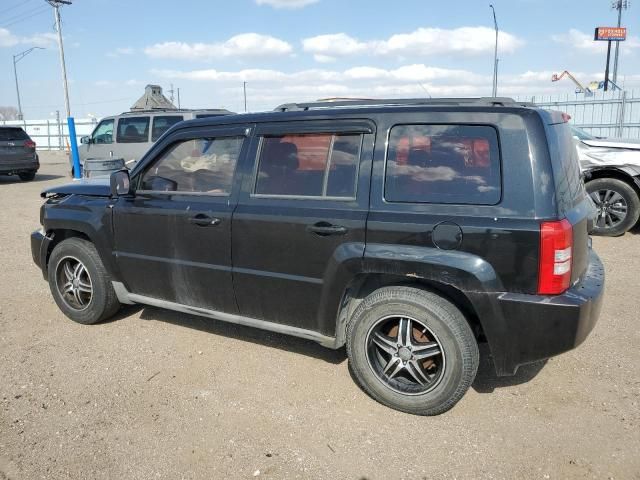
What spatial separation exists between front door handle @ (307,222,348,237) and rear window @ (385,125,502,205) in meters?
0.34

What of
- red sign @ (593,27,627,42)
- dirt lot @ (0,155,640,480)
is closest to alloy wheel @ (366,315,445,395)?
dirt lot @ (0,155,640,480)

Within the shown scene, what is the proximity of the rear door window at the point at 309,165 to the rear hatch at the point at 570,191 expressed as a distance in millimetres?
1131

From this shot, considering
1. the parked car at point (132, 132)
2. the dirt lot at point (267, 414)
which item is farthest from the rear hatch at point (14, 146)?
the dirt lot at point (267, 414)

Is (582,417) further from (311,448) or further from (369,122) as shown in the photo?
(369,122)

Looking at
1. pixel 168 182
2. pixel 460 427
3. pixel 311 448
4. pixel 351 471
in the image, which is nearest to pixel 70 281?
pixel 168 182

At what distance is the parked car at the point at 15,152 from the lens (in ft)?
51.2

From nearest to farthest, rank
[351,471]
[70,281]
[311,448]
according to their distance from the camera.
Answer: [351,471]
[311,448]
[70,281]

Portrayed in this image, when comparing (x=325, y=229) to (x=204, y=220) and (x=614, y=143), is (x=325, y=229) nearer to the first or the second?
(x=204, y=220)

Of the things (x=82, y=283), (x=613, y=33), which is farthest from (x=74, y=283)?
(x=613, y=33)

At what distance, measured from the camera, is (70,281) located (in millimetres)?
4633

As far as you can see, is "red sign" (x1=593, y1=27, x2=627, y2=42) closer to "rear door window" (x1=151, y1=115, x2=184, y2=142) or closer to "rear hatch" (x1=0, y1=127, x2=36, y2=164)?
"rear door window" (x1=151, y1=115, x2=184, y2=142)

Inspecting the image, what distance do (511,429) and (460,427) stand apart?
291 mm

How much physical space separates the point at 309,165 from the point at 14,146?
15726 millimetres

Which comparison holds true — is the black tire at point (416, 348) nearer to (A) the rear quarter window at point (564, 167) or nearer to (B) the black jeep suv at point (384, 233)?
(B) the black jeep suv at point (384, 233)
